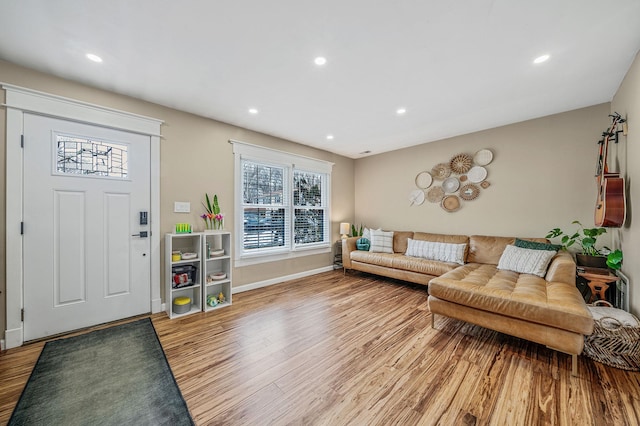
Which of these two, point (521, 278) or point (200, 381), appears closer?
point (200, 381)

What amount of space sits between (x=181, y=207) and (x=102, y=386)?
6.40ft

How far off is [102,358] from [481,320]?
339 centimetres

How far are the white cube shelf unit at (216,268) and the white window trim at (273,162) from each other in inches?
11.9

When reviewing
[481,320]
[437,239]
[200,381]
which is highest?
[437,239]

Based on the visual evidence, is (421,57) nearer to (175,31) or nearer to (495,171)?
(175,31)

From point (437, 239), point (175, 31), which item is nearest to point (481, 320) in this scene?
point (437, 239)

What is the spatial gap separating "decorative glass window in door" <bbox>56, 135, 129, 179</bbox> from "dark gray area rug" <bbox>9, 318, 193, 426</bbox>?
168 cm

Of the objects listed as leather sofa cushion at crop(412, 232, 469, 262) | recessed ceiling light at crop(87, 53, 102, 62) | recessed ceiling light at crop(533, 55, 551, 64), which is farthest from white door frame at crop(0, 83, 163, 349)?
leather sofa cushion at crop(412, 232, 469, 262)

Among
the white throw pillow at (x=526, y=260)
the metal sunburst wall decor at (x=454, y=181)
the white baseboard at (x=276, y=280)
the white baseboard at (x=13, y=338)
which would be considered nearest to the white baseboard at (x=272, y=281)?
the white baseboard at (x=276, y=280)

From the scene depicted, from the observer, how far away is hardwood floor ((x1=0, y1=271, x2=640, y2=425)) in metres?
1.48

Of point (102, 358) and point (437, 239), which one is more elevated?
point (437, 239)

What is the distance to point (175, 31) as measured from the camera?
1.82 m

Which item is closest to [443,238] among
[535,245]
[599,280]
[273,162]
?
[535,245]

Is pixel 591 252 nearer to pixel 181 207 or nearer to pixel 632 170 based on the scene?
pixel 632 170
